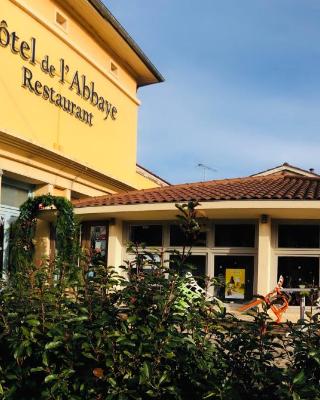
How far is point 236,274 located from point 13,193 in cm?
645

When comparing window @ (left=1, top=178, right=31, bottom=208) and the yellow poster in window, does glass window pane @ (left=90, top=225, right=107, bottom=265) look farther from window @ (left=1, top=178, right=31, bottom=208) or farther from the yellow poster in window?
the yellow poster in window

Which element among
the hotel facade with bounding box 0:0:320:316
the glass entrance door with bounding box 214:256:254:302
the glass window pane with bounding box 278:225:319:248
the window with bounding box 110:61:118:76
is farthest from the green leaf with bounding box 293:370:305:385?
the window with bounding box 110:61:118:76

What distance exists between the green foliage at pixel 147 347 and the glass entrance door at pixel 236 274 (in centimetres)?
994

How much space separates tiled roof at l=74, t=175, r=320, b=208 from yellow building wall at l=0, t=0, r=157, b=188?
8.86ft

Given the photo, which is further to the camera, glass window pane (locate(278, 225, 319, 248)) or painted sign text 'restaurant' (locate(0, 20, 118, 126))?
painted sign text 'restaurant' (locate(0, 20, 118, 126))

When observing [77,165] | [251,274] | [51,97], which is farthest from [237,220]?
[51,97]

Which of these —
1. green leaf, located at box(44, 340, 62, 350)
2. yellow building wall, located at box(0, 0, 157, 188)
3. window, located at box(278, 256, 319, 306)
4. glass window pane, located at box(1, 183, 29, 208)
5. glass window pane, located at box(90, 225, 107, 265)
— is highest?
yellow building wall, located at box(0, 0, 157, 188)

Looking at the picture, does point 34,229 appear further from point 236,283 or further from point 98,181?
point 236,283

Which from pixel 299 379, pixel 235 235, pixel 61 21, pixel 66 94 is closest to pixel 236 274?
pixel 235 235

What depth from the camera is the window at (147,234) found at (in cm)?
1445

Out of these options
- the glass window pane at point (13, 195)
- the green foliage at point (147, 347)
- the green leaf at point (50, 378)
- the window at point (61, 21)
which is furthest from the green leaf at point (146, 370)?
the window at point (61, 21)

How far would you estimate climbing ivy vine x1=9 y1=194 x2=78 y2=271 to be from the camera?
13969mm

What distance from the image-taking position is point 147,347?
3.41m

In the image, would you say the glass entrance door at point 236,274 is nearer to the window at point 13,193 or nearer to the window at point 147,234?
the window at point 147,234
